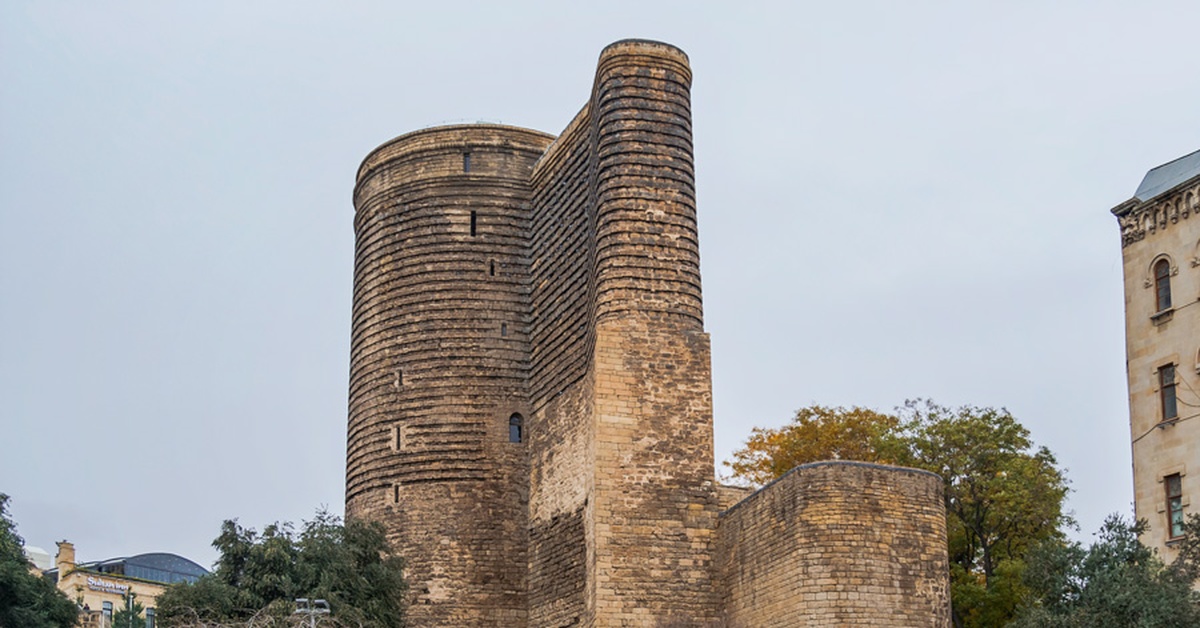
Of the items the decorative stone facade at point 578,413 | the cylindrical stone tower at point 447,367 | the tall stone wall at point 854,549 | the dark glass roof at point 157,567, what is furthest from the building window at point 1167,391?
the dark glass roof at point 157,567

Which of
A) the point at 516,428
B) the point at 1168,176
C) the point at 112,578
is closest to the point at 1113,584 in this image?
the point at 1168,176

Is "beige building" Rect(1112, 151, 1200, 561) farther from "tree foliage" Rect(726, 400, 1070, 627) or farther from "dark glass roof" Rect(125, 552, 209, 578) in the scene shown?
"dark glass roof" Rect(125, 552, 209, 578)

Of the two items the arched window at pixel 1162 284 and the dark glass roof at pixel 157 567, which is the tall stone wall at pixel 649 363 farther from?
the dark glass roof at pixel 157 567

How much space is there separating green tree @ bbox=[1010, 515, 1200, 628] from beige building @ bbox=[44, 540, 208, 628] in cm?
2876

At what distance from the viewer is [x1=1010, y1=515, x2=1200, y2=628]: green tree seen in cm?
2267

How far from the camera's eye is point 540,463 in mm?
32250

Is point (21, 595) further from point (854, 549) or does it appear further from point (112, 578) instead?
point (112, 578)

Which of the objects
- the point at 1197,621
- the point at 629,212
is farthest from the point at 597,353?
the point at 1197,621

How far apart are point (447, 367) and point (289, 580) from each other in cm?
776

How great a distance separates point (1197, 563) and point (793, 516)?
5.92 m

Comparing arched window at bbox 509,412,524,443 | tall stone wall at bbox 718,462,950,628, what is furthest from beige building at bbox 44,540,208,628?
tall stone wall at bbox 718,462,950,628

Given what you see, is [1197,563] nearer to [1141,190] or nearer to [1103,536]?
[1103,536]

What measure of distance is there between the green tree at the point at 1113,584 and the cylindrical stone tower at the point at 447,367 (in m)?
11.5

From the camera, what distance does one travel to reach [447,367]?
34.0m
